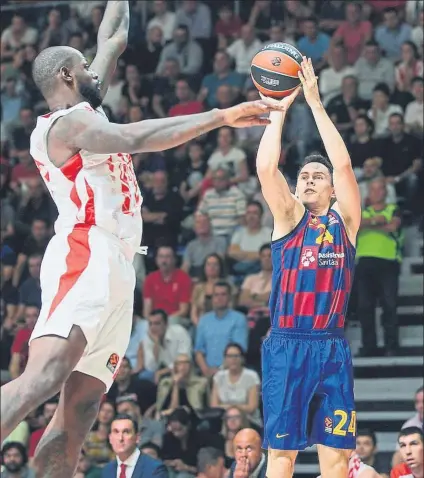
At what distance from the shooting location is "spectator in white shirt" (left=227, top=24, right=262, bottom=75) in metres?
16.4

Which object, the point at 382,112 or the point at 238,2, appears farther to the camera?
the point at 238,2

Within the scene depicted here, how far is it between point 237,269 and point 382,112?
2795 millimetres

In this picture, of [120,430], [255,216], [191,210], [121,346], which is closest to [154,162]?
[191,210]

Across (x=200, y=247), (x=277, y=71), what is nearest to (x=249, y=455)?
(x=277, y=71)

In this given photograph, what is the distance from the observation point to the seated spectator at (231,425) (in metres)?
Result: 11.5

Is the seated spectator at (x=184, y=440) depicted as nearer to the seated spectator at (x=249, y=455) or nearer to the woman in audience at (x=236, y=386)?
the woman in audience at (x=236, y=386)

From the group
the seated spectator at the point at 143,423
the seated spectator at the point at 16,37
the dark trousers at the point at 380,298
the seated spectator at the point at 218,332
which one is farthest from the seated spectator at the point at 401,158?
the seated spectator at the point at 16,37

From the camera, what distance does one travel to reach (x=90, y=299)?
5879mm

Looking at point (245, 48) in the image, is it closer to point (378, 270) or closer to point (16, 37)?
point (16, 37)

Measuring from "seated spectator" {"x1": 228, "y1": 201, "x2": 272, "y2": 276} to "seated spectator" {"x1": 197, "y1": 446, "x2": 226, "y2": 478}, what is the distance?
3411mm

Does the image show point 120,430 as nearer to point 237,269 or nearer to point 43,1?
point 237,269

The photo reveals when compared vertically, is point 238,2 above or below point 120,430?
above

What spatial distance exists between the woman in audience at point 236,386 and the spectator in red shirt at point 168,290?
1453 mm

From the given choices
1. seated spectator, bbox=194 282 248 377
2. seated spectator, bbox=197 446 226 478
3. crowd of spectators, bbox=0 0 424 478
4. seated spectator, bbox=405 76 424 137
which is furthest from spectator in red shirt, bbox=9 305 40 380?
seated spectator, bbox=405 76 424 137
